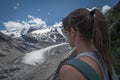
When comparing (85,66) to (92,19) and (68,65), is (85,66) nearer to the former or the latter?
(68,65)

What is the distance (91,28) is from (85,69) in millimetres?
444

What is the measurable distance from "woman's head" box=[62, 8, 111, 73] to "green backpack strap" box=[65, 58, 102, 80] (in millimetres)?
287

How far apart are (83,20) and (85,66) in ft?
1.54

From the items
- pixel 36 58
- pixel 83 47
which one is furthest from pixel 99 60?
pixel 36 58

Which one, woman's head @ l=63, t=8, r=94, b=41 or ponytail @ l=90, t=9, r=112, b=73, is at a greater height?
woman's head @ l=63, t=8, r=94, b=41

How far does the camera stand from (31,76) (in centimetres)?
12675

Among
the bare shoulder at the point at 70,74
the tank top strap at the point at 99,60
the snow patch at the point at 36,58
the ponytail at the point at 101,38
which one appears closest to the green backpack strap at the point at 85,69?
the bare shoulder at the point at 70,74

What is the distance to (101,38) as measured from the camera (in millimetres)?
2371

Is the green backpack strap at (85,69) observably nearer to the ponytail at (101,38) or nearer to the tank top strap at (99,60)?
the tank top strap at (99,60)

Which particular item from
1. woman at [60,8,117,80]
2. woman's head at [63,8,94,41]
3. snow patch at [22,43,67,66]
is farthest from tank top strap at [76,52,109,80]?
snow patch at [22,43,67,66]

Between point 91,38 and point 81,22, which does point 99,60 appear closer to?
point 91,38

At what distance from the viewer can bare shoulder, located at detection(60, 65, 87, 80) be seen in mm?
2008

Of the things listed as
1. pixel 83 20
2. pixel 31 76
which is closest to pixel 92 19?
pixel 83 20

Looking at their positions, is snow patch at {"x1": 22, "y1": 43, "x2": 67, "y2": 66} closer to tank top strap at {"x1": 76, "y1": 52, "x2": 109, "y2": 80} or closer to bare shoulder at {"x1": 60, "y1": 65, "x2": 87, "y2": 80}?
tank top strap at {"x1": 76, "y1": 52, "x2": 109, "y2": 80}
